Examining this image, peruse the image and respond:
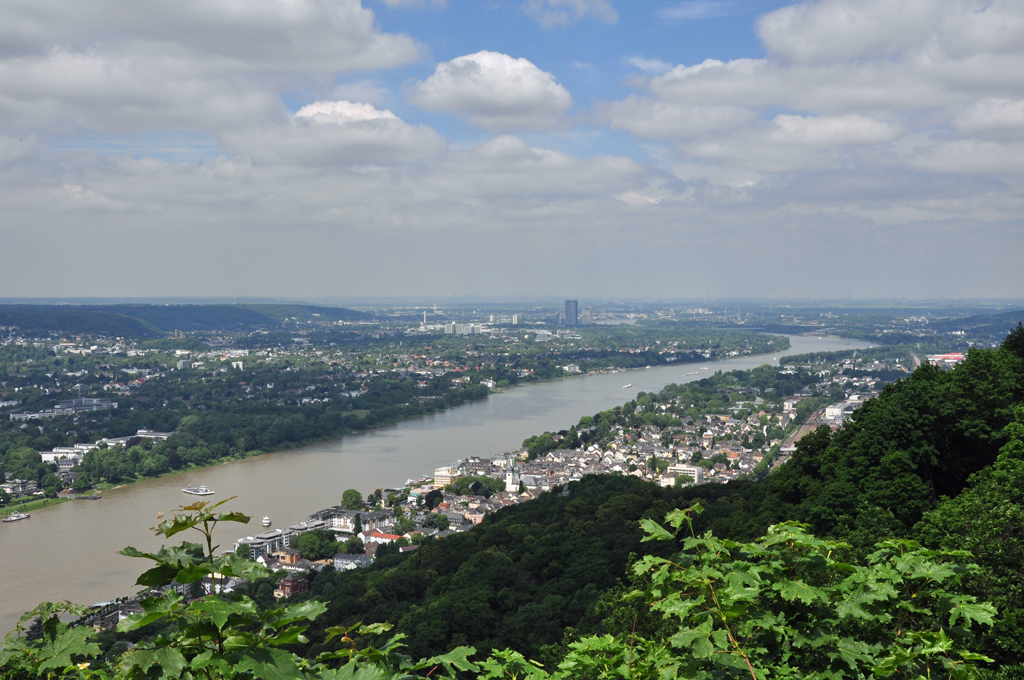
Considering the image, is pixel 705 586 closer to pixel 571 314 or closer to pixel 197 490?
pixel 197 490

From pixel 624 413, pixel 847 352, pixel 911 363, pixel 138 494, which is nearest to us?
pixel 138 494

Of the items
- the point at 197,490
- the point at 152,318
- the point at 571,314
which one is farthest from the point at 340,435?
the point at 571,314

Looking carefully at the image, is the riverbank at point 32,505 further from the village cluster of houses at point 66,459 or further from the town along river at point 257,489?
the village cluster of houses at point 66,459

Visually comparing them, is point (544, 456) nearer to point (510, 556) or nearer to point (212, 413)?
point (510, 556)

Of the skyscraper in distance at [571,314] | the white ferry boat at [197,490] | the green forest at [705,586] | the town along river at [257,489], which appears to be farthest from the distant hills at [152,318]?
the green forest at [705,586]

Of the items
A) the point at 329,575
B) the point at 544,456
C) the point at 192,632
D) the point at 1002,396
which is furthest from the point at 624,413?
the point at 192,632

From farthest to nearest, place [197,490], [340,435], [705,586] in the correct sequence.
Result: [340,435]
[197,490]
[705,586]
